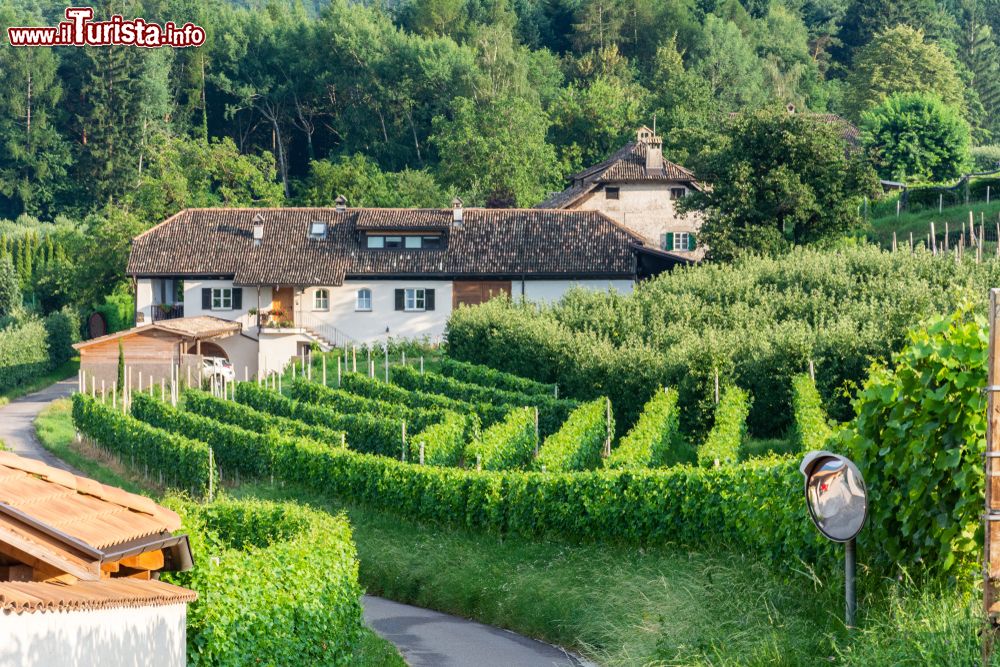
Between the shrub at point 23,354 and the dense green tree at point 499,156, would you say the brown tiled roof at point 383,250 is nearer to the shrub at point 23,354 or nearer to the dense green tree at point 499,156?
the shrub at point 23,354

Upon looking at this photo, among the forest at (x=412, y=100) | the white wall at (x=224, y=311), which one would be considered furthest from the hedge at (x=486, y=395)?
the forest at (x=412, y=100)

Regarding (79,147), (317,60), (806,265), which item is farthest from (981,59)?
(806,265)

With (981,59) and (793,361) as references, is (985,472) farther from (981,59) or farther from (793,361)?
(981,59)

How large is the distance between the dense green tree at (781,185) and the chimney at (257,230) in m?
19.9

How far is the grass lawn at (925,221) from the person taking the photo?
52.8m

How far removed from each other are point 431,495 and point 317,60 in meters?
72.9

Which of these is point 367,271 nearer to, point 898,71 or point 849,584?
point 898,71

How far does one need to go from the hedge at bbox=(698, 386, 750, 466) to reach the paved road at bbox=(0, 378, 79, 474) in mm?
18334

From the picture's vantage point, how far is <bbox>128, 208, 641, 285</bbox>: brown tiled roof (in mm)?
59375

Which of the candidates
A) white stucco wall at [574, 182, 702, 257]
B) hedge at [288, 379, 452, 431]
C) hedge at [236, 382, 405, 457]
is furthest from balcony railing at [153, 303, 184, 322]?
white stucco wall at [574, 182, 702, 257]

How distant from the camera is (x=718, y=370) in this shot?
3566 centimetres

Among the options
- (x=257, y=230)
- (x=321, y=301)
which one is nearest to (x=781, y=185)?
(x=321, y=301)

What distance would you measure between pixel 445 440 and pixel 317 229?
1214 inches

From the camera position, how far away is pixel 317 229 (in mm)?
62344
